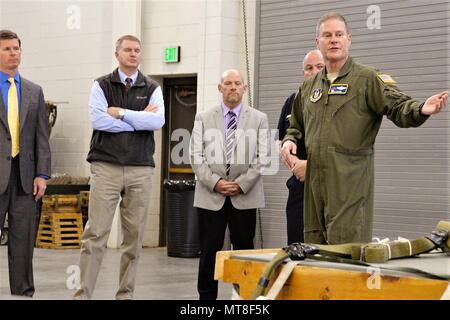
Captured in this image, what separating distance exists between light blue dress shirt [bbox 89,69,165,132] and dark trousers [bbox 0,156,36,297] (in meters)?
0.82

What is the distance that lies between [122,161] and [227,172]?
2.91ft

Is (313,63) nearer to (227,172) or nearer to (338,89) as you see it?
(227,172)

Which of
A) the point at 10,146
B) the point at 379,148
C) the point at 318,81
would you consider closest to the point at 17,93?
the point at 10,146

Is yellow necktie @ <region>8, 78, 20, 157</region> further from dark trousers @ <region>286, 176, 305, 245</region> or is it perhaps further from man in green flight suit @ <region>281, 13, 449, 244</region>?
man in green flight suit @ <region>281, 13, 449, 244</region>

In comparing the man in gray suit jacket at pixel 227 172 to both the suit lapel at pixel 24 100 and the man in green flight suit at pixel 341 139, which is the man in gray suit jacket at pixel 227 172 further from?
the man in green flight suit at pixel 341 139

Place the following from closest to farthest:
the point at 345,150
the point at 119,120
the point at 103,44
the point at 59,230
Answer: the point at 345,150 → the point at 119,120 → the point at 59,230 → the point at 103,44

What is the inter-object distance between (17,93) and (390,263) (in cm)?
457

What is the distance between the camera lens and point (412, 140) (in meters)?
9.19

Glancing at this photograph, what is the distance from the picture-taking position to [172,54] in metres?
11.8

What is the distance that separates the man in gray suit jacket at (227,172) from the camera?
6.59 m

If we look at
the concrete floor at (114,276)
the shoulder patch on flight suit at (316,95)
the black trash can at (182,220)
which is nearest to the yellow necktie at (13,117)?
the concrete floor at (114,276)

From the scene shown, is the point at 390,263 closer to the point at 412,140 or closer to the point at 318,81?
the point at 318,81

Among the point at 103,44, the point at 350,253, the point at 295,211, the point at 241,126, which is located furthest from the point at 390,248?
the point at 103,44

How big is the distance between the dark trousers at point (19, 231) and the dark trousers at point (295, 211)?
2.11 metres
